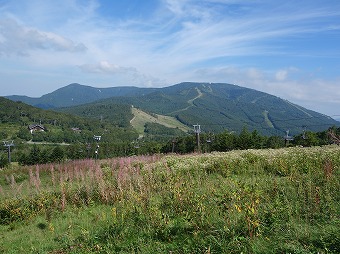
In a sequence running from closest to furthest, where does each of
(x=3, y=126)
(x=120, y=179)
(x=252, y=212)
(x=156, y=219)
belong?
(x=252, y=212), (x=156, y=219), (x=120, y=179), (x=3, y=126)

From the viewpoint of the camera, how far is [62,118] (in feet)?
645

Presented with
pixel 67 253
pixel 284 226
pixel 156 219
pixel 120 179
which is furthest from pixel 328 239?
pixel 120 179

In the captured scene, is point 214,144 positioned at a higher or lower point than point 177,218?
lower

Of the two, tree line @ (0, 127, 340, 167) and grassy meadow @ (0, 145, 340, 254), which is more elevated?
grassy meadow @ (0, 145, 340, 254)

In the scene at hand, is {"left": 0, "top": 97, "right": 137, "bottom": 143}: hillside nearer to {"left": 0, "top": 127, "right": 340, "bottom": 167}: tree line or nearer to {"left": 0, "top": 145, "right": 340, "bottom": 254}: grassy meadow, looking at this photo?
{"left": 0, "top": 127, "right": 340, "bottom": 167}: tree line

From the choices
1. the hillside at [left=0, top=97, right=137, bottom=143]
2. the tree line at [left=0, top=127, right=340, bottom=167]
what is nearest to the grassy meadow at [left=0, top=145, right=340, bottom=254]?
the tree line at [left=0, top=127, right=340, bottom=167]

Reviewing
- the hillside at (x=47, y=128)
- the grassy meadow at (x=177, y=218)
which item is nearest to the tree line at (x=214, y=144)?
the grassy meadow at (x=177, y=218)

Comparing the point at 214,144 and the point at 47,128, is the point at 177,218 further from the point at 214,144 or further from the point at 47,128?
the point at 47,128

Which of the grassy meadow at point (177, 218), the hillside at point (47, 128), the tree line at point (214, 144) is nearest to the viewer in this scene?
the grassy meadow at point (177, 218)

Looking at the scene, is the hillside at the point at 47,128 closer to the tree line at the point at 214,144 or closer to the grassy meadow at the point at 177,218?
the tree line at the point at 214,144

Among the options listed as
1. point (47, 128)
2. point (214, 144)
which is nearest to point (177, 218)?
point (214, 144)

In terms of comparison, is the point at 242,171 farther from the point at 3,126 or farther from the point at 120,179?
the point at 3,126

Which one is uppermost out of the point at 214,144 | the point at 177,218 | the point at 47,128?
the point at 177,218

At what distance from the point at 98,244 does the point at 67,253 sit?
2.09ft
